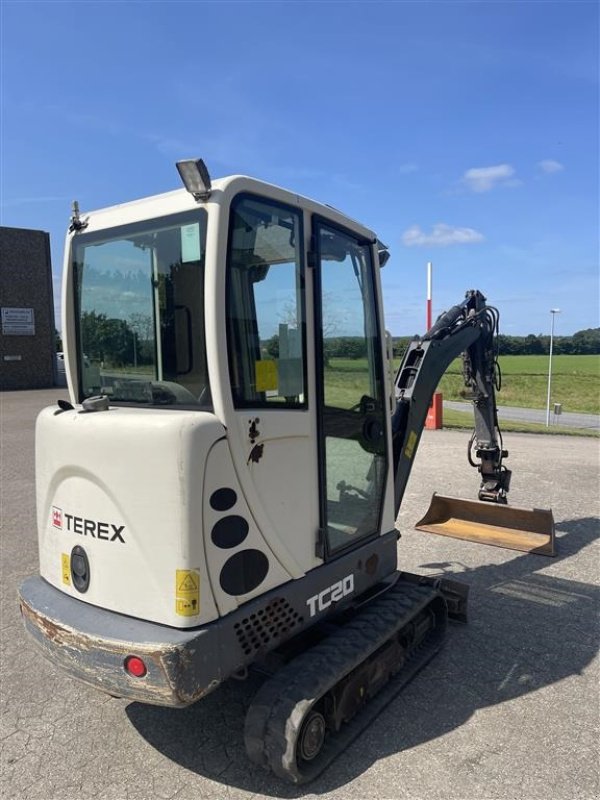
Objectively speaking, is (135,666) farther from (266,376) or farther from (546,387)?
A: (546,387)

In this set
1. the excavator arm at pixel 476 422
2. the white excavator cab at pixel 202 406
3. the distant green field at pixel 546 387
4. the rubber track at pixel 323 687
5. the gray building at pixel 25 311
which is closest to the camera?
the white excavator cab at pixel 202 406

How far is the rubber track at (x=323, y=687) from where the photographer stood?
268cm

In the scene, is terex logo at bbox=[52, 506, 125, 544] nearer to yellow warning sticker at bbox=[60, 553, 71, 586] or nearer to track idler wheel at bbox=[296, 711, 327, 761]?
yellow warning sticker at bbox=[60, 553, 71, 586]

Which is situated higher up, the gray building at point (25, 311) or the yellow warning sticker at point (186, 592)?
the gray building at point (25, 311)

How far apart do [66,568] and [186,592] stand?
0.82 meters

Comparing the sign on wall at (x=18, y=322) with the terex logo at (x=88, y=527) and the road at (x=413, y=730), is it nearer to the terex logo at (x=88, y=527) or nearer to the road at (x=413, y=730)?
the road at (x=413, y=730)

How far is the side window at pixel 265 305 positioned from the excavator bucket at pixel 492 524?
13.3ft

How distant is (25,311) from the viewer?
27266mm

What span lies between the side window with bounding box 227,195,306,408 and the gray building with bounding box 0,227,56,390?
2718 centimetres

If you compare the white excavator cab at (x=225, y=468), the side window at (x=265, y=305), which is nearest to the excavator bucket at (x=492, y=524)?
the white excavator cab at (x=225, y=468)

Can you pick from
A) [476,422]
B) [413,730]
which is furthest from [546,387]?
[413,730]

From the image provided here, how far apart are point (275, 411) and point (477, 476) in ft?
23.8

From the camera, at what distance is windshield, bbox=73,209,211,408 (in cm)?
274

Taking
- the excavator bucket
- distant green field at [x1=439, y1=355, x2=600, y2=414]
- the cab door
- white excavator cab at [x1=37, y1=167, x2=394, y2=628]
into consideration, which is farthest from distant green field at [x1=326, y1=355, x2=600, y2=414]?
white excavator cab at [x1=37, y1=167, x2=394, y2=628]
